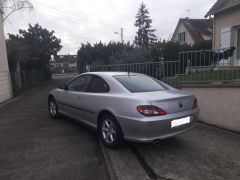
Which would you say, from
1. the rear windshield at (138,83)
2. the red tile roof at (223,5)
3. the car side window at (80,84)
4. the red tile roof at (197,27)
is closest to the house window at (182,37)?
Result: the red tile roof at (197,27)

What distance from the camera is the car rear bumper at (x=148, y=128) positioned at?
11.8ft

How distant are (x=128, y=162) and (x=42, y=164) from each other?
1462 millimetres

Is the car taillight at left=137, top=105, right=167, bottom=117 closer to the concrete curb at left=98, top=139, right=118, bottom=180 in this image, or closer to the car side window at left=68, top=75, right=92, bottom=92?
the concrete curb at left=98, top=139, right=118, bottom=180

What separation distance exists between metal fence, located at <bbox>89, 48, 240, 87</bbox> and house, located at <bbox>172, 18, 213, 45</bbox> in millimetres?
20103

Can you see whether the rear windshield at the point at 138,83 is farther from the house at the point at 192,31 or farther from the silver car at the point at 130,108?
the house at the point at 192,31

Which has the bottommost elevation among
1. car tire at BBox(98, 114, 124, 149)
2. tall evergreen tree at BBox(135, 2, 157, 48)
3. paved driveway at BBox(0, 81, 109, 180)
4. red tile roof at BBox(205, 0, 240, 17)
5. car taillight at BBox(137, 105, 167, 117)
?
paved driveway at BBox(0, 81, 109, 180)

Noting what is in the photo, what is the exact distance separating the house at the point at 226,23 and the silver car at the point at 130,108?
746 cm

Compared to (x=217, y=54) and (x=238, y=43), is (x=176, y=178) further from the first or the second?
(x=238, y=43)

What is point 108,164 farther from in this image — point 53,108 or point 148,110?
point 53,108

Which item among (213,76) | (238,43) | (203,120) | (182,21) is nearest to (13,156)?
(203,120)

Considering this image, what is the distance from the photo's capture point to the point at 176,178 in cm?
320

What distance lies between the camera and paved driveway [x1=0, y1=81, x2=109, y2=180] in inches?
135

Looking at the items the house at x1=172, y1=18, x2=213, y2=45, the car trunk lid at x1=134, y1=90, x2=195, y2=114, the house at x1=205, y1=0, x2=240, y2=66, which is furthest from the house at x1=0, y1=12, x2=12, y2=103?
the house at x1=172, y1=18, x2=213, y2=45

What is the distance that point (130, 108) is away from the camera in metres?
3.77
